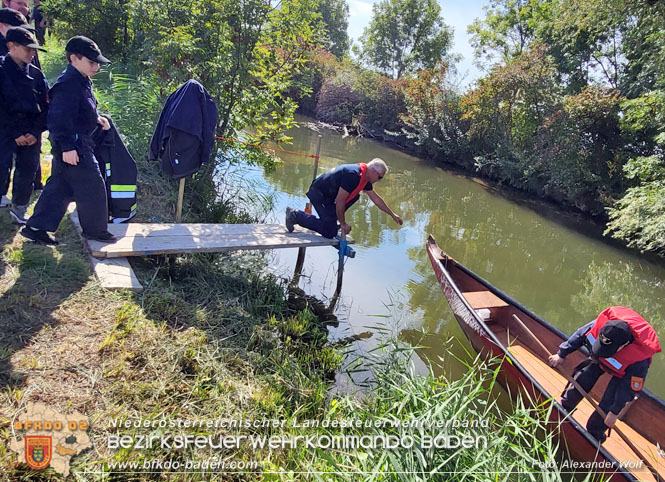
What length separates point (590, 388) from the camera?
3.75 meters

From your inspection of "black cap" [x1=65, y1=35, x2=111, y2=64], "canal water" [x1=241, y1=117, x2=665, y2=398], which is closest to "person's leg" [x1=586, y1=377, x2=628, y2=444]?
"canal water" [x1=241, y1=117, x2=665, y2=398]

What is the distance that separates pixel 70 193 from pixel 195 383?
2.24 meters

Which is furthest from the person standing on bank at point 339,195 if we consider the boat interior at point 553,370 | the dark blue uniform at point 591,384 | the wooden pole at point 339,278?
the dark blue uniform at point 591,384

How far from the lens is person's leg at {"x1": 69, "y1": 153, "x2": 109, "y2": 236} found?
353 cm

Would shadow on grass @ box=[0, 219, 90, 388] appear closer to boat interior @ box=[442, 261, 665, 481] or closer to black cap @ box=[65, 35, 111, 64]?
black cap @ box=[65, 35, 111, 64]

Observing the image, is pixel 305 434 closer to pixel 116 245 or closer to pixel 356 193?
pixel 116 245

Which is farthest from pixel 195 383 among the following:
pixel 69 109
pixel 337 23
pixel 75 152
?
pixel 337 23

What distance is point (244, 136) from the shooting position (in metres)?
7.06

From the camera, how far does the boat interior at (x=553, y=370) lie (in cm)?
366

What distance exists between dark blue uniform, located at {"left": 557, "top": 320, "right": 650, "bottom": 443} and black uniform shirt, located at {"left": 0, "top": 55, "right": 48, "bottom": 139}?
18.3ft

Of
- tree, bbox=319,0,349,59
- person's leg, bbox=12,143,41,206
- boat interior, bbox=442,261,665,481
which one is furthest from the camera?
tree, bbox=319,0,349,59

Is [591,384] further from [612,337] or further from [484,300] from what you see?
[484,300]

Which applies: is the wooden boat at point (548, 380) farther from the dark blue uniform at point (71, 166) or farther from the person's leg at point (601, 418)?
the dark blue uniform at point (71, 166)

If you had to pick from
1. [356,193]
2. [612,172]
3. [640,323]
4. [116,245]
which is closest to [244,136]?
[356,193]
